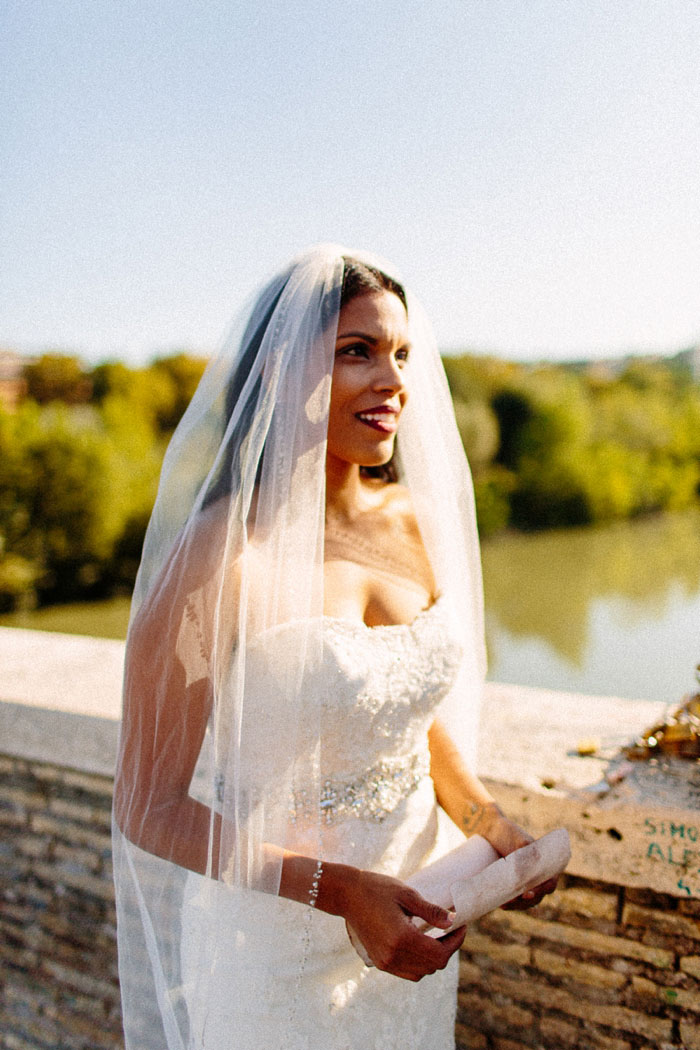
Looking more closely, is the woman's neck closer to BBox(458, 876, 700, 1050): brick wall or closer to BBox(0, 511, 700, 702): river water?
BBox(458, 876, 700, 1050): brick wall

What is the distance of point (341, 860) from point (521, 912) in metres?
0.66

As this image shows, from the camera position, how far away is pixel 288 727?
4.33 ft

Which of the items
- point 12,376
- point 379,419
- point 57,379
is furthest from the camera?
point 57,379

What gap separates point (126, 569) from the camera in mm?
21531

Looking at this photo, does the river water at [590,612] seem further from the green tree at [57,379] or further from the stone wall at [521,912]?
the stone wall at [521,912]

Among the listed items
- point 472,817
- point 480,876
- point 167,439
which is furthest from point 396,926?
point 167,439

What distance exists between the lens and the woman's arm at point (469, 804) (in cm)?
147

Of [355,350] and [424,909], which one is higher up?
[355,350]

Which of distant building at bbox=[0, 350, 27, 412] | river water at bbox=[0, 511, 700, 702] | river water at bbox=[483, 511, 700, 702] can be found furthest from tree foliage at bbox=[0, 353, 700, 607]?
river water at bbox=[483, 511, 700, 702]

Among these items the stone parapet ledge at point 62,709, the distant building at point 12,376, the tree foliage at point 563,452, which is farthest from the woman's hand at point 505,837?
the tree foliage at point 563,452

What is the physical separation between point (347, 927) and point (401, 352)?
3.46ft

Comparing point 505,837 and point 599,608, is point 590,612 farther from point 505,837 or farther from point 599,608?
point 505,837

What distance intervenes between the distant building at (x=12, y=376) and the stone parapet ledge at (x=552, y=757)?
85.9 feet

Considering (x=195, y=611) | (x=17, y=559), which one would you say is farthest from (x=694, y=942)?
(x=17, y=559)
